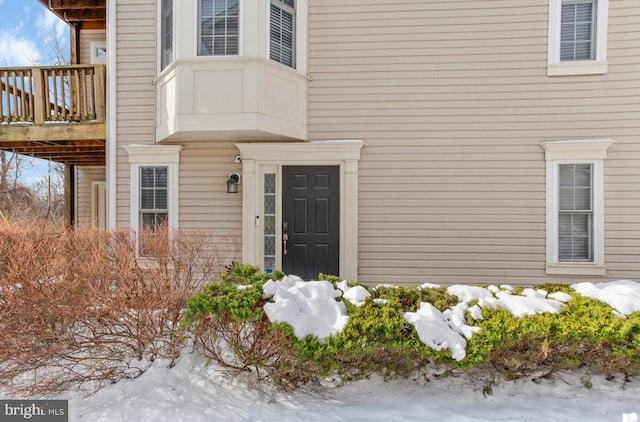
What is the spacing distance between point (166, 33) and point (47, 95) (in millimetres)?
2236

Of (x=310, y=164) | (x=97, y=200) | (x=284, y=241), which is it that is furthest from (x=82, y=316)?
(x=97, y=200)

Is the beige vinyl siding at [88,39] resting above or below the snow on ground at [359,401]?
above

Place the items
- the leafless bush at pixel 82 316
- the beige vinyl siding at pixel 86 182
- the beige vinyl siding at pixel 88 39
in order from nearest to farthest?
the leafless bush at pixel 82 316 < the beige vinyl siding at pixel 88 39 < the beige vinyl siding at pixel 86 182

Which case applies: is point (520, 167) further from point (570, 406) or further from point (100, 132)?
point (100, 132)

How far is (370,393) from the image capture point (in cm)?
281

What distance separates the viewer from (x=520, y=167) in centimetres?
506

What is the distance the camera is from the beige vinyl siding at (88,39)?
6.78 m

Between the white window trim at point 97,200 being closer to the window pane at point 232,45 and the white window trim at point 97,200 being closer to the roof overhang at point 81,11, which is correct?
the roof overhang at point 81,11

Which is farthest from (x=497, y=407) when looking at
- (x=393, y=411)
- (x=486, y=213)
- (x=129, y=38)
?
(x=129, y=38)

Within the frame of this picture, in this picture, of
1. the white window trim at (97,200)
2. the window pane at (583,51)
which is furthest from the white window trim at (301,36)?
the white window trim at (97,200)

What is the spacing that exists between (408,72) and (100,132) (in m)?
4.99

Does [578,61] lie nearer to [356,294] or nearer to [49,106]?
[356,294]

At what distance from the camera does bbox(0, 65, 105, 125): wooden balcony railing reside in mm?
5426

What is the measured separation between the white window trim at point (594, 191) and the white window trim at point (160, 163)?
5.56 metres
